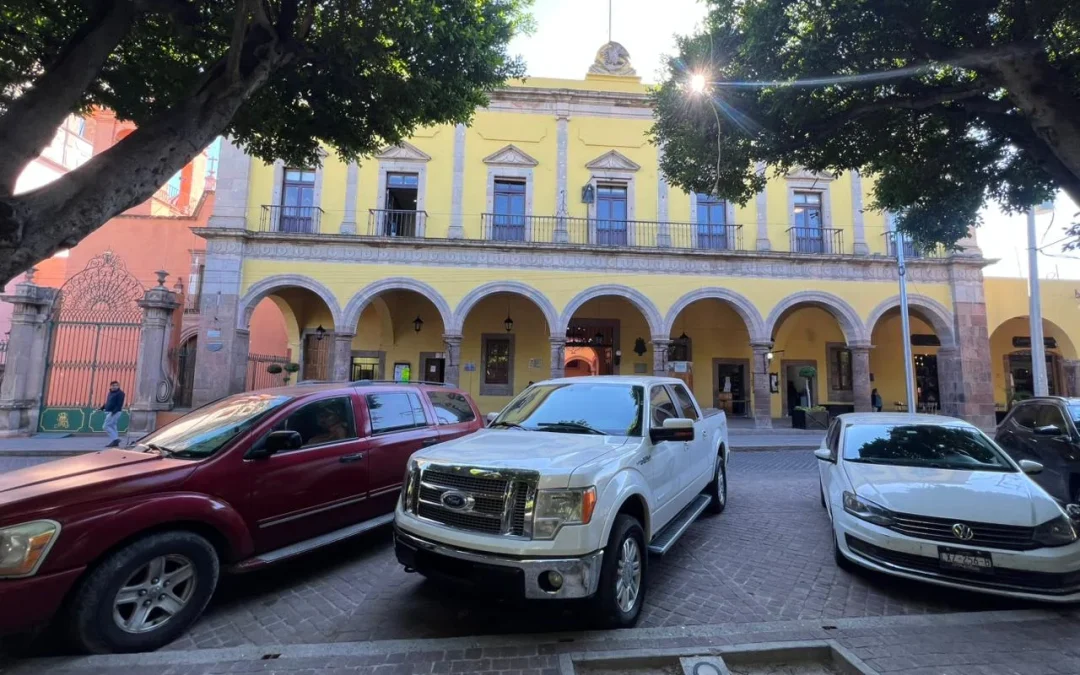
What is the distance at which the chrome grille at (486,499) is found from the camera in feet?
10.1

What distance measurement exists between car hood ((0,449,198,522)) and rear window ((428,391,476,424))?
2.69 meters

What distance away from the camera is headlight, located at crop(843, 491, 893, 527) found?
156 inches

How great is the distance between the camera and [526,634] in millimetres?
3180

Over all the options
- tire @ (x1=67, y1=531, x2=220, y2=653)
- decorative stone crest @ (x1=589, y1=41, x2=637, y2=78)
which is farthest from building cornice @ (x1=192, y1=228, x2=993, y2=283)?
tire @ (x1=67, y1=531, x2=220, y2=653)

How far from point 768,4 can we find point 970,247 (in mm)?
15778

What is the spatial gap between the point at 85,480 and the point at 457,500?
2366 millimetres

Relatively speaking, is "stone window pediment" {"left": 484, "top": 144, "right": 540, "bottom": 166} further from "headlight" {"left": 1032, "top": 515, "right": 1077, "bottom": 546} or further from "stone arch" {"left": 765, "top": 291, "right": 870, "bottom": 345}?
"headlight" {"left": 1032, "top": 515, "right": 1077, "bottom": 546}

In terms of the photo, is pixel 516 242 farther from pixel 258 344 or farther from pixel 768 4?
pixel 258 344

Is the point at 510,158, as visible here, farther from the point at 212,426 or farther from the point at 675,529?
the point at 675,529

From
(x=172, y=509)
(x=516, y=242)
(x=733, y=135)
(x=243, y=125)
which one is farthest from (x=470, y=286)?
(x=172, y=509)

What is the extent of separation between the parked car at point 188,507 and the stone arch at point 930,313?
16872 mm

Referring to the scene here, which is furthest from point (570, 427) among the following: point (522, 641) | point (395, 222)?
point (395, 222)

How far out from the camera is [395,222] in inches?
640

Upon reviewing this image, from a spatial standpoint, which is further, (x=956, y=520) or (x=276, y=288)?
(x=276, y=288)
